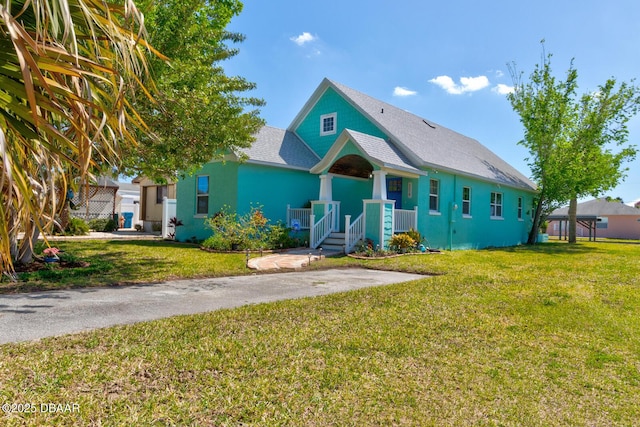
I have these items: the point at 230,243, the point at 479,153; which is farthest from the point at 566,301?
the point at 479,153

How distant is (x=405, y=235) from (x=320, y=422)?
11.7 meters

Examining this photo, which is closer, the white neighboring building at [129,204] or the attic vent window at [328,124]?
the attic vent window at [328,124]

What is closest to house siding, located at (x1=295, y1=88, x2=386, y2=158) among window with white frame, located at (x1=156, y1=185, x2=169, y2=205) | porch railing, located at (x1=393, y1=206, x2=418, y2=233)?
porch railing, located at (x1=393, y1=206, x2=418, y2=233)

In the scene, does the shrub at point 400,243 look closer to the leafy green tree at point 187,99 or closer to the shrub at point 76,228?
the leafy green tree at point 187,99

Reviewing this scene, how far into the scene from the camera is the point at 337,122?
725 inches

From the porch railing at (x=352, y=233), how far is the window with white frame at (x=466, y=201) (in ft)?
21.6

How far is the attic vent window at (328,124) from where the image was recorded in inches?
730

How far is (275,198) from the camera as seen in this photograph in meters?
16.6

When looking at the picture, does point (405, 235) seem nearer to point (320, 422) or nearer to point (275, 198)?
point (275, 198)

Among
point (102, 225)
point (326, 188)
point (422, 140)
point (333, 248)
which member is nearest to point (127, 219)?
point (102, 225)

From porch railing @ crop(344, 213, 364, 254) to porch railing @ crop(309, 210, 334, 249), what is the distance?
127cm

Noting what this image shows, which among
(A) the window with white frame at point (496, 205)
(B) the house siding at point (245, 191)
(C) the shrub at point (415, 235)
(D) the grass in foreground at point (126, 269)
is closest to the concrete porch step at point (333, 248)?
(C) the shrub at point (415, 235)

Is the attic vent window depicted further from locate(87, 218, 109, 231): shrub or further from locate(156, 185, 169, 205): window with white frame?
locate(87, 218, 109, 231): shrub

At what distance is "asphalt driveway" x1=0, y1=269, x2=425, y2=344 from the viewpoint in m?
4.66
